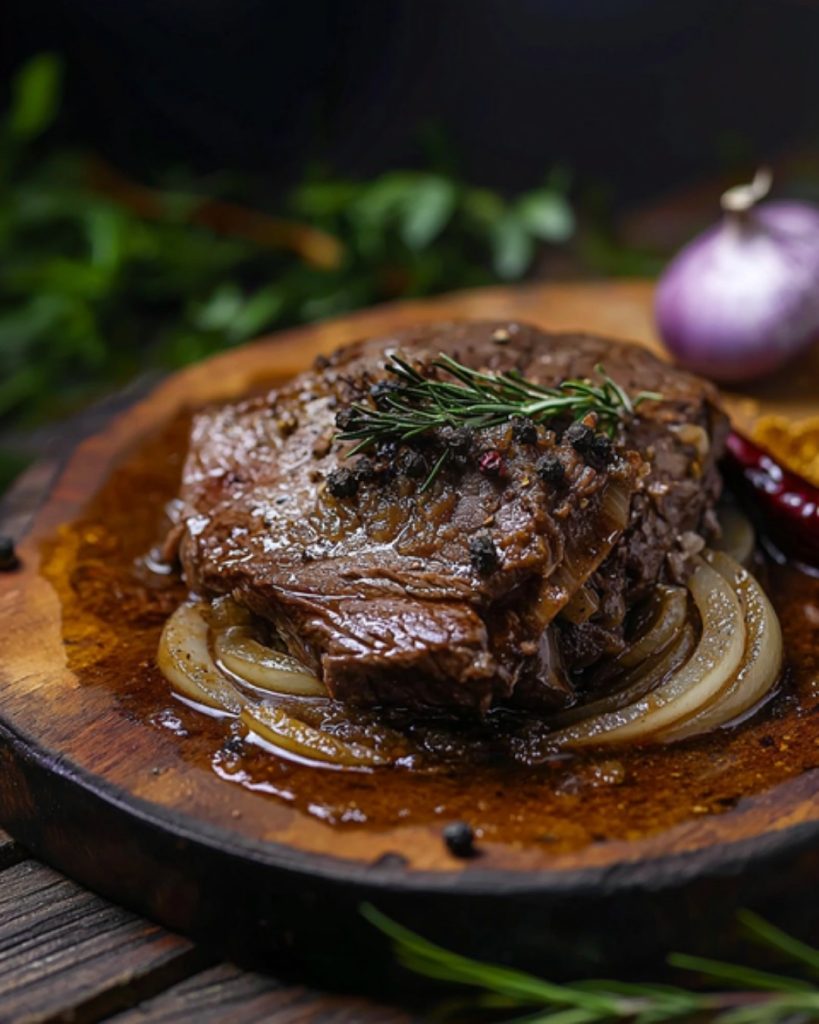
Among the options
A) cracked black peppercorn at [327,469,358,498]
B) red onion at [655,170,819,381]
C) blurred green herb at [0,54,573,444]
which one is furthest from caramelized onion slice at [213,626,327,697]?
blurred green herb at [0,54,573,444]

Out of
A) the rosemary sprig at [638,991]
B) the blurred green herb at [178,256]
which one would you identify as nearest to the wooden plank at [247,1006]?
the rosemary sprig at [638,991]

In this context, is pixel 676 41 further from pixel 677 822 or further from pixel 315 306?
pixel 677 822

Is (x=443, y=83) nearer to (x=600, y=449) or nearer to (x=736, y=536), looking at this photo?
(x=736, y=536)

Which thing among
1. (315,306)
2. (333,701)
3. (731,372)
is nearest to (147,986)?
(333,701)

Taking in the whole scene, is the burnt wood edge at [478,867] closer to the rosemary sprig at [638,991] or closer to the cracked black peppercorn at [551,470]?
the rosemary sprig at [638,991]

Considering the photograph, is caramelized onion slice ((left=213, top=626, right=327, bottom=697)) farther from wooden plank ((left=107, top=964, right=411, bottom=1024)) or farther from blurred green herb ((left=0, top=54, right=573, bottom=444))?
blurred green herb ((left=0, top=54, right=573, bottom=444))

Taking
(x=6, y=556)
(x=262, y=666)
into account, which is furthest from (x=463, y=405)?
(x=6, y=556)
